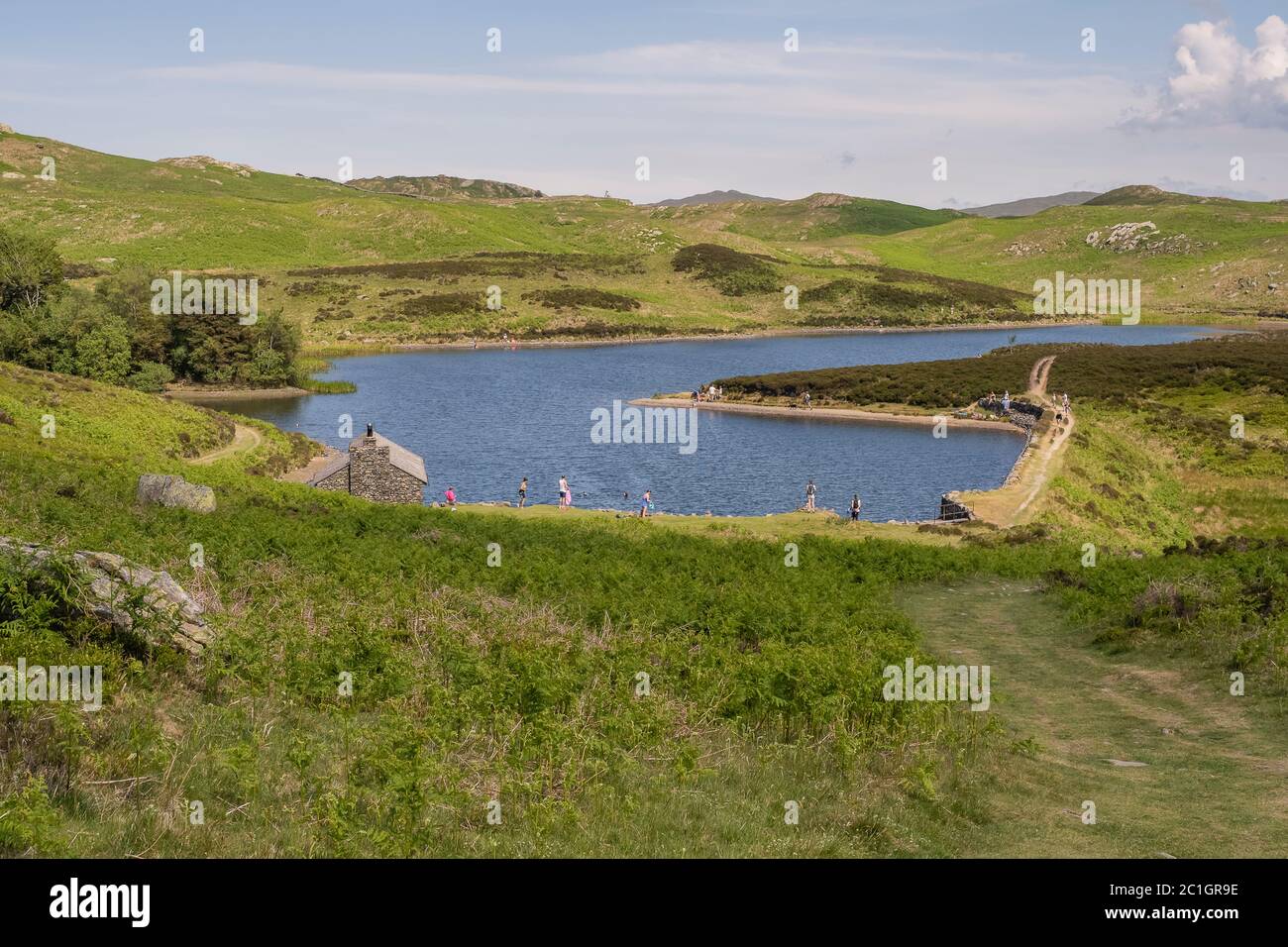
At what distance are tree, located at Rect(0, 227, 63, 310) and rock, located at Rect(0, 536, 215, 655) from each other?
3798 inches

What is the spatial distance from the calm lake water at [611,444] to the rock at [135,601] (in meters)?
41.7

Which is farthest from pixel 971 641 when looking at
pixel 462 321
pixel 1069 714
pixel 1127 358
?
pixel 462 321

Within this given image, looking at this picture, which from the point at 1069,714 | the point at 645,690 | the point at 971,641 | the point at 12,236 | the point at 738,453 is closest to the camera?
the point at 645,690

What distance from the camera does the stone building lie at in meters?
50.2

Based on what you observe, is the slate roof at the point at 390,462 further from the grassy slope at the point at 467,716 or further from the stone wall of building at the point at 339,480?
the grassy slope at the point at 467,716

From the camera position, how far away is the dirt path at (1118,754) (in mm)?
12008

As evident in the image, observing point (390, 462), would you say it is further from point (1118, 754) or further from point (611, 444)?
point (1118, 754)

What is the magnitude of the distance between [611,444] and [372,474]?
28635mm

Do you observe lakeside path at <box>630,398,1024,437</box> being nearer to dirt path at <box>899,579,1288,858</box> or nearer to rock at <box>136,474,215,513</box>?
dirt path at <box>899,579,1288,858</box>

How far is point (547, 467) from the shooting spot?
6669 centimetres

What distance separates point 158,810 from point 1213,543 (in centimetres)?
3246

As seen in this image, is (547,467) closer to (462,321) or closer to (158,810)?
(158,810)

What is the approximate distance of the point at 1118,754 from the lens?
52.0ft

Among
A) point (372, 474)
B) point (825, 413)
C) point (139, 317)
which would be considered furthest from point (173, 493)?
point (139, 317)
